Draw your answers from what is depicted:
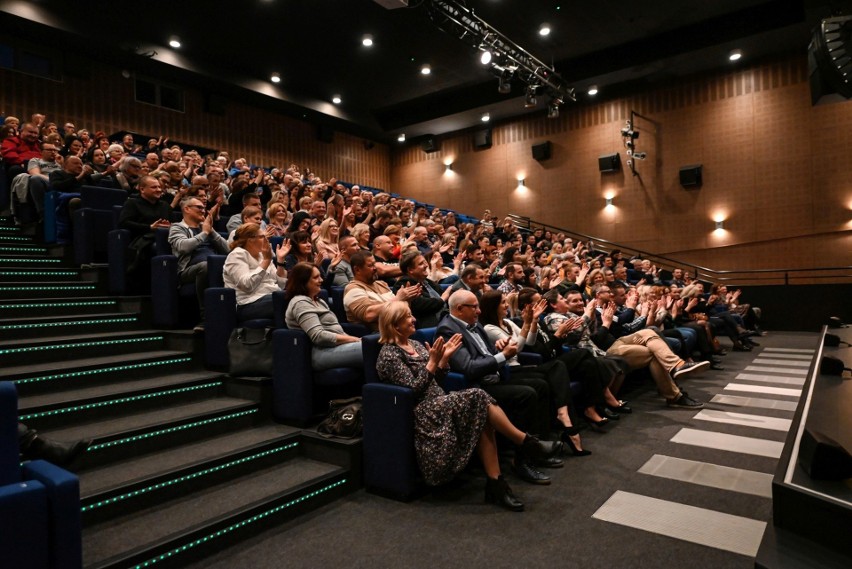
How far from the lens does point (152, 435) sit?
6.83 feet

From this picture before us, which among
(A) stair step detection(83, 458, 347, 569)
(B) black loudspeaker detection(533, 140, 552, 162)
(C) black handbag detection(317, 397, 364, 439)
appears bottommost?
(A) stair step detection(83, 458, 347, 569)

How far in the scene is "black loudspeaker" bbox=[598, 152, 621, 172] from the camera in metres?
9.45

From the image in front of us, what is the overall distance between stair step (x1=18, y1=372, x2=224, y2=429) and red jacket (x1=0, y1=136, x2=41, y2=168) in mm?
3263

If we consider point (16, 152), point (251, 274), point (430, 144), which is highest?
point (430, 144)

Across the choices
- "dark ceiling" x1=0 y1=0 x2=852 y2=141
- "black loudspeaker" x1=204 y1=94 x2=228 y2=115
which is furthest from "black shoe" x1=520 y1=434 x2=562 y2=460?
"black loudspeaker" x1=204 y1=94 x2=228 y2=115

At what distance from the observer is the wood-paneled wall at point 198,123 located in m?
7.22

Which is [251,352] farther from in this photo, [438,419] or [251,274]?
[438,419]

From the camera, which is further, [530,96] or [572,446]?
[530,96]

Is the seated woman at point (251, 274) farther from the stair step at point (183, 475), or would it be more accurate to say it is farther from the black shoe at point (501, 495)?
the black shoe at point (501, 495)

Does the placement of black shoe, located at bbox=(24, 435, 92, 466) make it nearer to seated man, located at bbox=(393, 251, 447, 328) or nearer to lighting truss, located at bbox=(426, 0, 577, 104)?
seated man, located at bbox=(393, 251, 447, 328)

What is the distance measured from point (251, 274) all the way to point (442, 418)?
4.60 feet

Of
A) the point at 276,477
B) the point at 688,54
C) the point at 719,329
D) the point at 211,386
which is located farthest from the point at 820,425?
the point at 688,54

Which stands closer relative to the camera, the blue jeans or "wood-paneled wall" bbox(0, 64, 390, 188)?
the blue jeans

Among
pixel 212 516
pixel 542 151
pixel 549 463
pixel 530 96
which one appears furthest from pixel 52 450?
pixel 542 151
